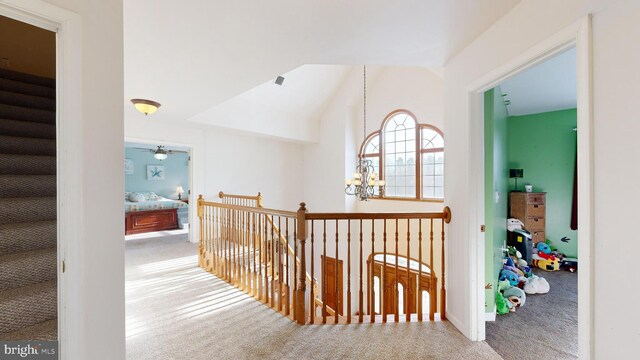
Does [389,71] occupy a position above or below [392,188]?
above

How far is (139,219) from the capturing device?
6.45 metres

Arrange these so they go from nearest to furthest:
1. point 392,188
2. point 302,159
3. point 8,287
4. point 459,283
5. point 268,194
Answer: point 8,287
point 459,283
point 392,188
point 268,194
point 302,159

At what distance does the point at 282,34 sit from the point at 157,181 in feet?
27.8

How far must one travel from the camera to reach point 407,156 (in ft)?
19.1

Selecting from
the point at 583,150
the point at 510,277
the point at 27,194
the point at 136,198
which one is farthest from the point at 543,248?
the point at 136,198

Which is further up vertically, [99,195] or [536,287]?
[99,195]

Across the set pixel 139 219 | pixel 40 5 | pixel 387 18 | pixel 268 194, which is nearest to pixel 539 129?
pixel 387 18

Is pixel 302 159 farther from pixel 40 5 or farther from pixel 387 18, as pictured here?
pixel 40 5

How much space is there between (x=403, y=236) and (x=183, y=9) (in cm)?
522

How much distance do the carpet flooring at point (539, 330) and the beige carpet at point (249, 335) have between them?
322 mm

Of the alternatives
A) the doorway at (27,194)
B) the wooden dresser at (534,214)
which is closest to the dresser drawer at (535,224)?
the wooden dresser at (534,214)

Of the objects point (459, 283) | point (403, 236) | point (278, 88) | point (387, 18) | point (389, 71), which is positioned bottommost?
point (403, 236)

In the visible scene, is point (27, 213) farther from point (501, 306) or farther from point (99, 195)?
point (501, 306)

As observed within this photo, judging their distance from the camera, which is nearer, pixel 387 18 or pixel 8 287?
pixel 8 287
